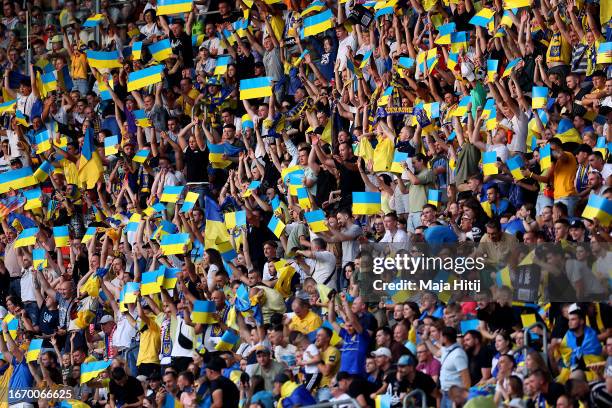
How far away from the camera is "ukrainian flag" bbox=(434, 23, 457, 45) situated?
18516 millimetres

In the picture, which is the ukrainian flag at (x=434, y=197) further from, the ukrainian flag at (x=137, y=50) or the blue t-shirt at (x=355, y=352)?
the ukrainian flag at (x=137, y=50)

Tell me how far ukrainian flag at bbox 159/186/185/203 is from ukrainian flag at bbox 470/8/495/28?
153 inches

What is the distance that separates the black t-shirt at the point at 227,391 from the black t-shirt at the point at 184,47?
7.34 m

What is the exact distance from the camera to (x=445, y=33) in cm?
1866

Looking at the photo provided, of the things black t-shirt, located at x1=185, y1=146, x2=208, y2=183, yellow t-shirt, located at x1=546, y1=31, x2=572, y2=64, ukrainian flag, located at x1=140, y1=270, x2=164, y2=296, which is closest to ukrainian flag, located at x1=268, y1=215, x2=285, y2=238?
ukrainian flag, located at x1=140, y1=270, x2=164, y2=296

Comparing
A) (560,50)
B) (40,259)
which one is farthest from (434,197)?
(40,259)

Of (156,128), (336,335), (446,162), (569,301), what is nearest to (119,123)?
(156,128)

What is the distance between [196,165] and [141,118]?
5.17 feet

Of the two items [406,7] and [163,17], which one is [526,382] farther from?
[163,17]

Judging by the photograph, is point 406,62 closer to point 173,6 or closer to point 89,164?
point 173,6

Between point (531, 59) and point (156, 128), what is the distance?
17.0ft

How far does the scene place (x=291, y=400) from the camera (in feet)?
47.8

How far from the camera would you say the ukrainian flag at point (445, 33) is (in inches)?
729

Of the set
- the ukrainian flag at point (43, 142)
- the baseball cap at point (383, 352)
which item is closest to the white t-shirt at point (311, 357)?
the baseball cap at point (383, 352)
